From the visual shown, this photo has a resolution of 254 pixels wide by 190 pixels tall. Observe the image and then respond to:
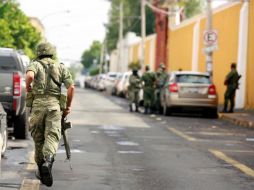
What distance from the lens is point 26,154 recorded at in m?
13.1

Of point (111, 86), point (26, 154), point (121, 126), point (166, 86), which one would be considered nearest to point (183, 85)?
point (166, 86)

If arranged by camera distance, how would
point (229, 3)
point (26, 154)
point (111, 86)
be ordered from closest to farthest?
point (26, 154) → point (229, 3) → point (111, 86)

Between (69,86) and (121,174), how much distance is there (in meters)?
1.71

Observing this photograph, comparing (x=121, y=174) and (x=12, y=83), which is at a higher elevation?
(x=12, y=83)

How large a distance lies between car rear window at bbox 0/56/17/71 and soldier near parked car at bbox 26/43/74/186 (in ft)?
22.3

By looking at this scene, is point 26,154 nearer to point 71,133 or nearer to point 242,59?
point 71,133

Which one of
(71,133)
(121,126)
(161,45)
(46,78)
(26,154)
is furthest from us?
(161,45)

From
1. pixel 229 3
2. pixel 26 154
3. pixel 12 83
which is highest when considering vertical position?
pixel 229 3

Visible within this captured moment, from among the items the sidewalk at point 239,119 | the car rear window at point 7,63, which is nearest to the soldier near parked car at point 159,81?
the sidewalk at point 239,119

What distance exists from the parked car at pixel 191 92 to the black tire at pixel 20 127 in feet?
34.8

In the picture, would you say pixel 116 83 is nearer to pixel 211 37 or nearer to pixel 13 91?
pixel 211 37

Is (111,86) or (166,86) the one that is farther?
(111,86)

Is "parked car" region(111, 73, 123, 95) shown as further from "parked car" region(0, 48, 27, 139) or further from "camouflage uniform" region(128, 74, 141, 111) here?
"parked car" region(0, 48, 27, 139)

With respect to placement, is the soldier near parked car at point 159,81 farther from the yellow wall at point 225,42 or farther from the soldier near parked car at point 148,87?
the yellow wall at point 225,42
